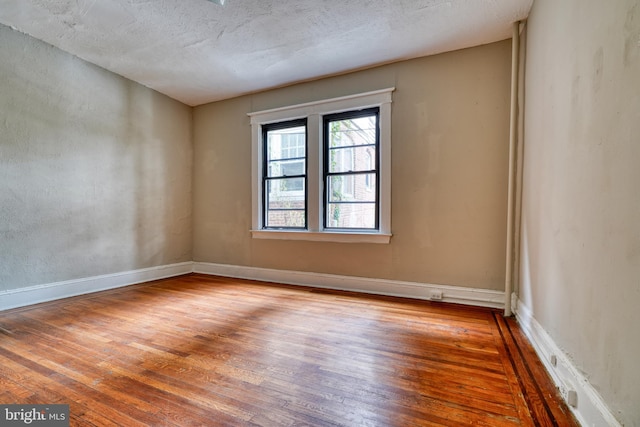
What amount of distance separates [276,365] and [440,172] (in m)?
2.48

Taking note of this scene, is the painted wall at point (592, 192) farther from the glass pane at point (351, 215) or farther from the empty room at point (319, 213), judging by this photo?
the glass pane at point (351, 215)

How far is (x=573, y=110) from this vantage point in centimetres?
159

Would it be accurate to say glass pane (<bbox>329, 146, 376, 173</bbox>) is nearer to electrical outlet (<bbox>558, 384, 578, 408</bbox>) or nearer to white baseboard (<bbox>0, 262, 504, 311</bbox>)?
white baseboard (<bbox>0, 262, 504, 311</bbox>)

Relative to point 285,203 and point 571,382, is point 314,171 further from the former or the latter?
point 571,382

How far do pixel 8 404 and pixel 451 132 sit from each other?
382 cm

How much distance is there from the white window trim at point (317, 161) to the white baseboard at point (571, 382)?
5.50ft

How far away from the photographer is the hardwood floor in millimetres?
1411

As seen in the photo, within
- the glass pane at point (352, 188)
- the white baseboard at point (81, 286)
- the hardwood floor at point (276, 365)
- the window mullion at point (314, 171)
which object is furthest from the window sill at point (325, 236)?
the white baseboard at point (81, 286)

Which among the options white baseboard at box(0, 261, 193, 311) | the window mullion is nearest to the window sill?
the window mullion

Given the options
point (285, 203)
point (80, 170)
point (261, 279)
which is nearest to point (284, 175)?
point (285, 203)

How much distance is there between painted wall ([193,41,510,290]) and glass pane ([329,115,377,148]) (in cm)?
32

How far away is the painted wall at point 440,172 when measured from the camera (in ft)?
9.68

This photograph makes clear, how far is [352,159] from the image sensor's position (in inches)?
145

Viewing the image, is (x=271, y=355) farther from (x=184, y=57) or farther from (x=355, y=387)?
(x=184, y=57)
